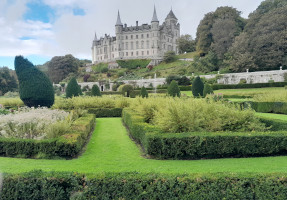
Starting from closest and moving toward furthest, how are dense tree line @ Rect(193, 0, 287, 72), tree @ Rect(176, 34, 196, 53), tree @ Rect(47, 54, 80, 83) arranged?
dense tree line @ Rect(193, 0, 287, 72)
tree @ Rect(47, 54, 80, 83)
tree @ Rect(176, 34, 196, 53)

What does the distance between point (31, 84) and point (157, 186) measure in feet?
36.8

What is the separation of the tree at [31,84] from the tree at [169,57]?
5535 cm

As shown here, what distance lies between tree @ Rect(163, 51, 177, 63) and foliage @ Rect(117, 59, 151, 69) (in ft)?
18.1

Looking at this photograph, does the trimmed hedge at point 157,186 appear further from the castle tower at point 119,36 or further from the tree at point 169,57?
the castle tower at point 119,36

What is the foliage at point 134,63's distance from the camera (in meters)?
69.4

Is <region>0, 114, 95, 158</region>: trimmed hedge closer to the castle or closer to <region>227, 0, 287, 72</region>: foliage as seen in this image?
<region>227, 0, 287, 72</region>: foliage

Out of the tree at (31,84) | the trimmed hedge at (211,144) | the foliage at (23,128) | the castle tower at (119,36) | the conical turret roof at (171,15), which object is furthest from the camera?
the conical turret roof at (171,15)

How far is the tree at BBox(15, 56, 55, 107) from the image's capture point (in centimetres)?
1253

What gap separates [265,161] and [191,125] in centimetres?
195

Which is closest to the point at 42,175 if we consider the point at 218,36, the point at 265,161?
the point at 265,161

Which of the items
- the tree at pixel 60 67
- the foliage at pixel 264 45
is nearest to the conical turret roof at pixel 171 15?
the tree at pixel 60 67

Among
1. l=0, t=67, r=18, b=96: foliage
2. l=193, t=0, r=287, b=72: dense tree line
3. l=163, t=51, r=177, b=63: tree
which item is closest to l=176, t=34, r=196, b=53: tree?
l=163, t=51, r=177, b=63: tree

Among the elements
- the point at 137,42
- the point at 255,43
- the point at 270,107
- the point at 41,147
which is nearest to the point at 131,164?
the point at 41,147

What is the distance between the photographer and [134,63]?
70.4 m
